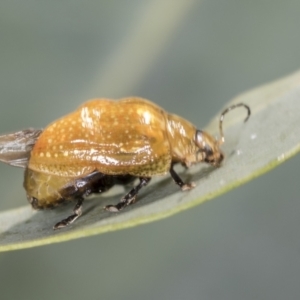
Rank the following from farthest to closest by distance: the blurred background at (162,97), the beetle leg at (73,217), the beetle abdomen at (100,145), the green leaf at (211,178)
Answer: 1. the blurred background at (162,97)
2. the beetle abdomen at (100,145)
3. the beetle leg at (73,217)
4. the green leaf at (211,178)

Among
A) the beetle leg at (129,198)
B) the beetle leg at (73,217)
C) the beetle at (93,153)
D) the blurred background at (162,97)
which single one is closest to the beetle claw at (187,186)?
the beetle at (93,153)

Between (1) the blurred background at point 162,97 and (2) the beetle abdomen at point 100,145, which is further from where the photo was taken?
(1) the blurred background at point 162,97

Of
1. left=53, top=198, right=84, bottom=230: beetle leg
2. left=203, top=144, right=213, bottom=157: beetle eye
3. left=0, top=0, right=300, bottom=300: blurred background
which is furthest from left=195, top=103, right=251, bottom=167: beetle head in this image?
left=0, top=0, right=300, bottom=300: blurred background

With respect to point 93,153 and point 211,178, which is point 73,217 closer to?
point 93,153

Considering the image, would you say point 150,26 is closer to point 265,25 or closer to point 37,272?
point 265,25

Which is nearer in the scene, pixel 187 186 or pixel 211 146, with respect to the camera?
pixel 187 186

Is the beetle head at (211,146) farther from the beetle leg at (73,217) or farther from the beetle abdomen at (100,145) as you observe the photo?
the beetle leg at (73,217)

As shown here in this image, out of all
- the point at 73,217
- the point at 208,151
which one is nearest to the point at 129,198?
the point at 73,217

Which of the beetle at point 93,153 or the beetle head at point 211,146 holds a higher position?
the beetle at point 93,153
